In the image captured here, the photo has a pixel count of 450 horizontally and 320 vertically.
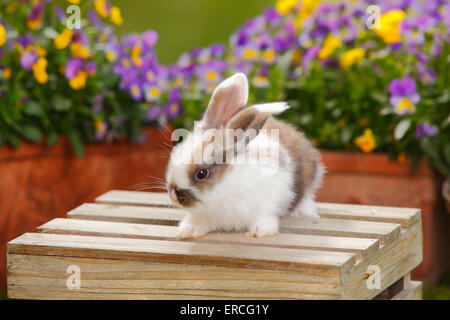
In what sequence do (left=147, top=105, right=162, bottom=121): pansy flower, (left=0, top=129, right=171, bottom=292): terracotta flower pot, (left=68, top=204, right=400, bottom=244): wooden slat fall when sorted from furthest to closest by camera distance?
(left=147, top=105, right=162, bottom=121): pansy flower < (left=0, top=129, right=171, bottom=292): terracotta flower pot < (left=68, top=204, right=400, bottom=244): wooden slat

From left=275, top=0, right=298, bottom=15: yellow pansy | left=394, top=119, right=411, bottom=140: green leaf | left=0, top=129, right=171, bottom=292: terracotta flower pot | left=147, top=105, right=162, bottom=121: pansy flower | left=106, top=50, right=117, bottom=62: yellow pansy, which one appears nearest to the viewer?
left=0, top=129, right=171, bottom=292: terracotta flower pot

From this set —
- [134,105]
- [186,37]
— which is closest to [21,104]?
[134,105]

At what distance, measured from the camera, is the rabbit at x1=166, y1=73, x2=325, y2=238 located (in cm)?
247

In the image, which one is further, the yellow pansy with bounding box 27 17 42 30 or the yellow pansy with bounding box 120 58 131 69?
the yellow pansy with bounding box 120 58 131 69

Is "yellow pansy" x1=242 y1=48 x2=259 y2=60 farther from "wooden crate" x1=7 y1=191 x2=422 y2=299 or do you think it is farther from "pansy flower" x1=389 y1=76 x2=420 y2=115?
"wooden crate" x1=7 y1=191 x2=422 y2=299

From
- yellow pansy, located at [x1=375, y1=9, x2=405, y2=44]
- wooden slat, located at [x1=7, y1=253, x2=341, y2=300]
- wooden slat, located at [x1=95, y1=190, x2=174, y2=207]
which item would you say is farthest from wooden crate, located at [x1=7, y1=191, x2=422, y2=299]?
yellow pansy, located at [x1=375, y1=9, x2=405, y2=44]

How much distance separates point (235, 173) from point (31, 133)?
1.45 metres

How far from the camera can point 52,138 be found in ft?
12.2

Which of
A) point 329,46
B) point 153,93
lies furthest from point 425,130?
point 153,93

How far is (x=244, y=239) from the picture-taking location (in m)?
2.58

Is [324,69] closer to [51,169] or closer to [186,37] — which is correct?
[51,169]

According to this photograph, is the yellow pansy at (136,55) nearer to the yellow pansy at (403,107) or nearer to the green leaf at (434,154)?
the yellow pansy at (403,107)

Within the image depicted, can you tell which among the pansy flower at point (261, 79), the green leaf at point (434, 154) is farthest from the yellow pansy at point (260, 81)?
the green leaf at point (434, 154)

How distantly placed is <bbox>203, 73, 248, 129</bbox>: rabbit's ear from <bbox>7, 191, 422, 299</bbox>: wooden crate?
0.38 meters
